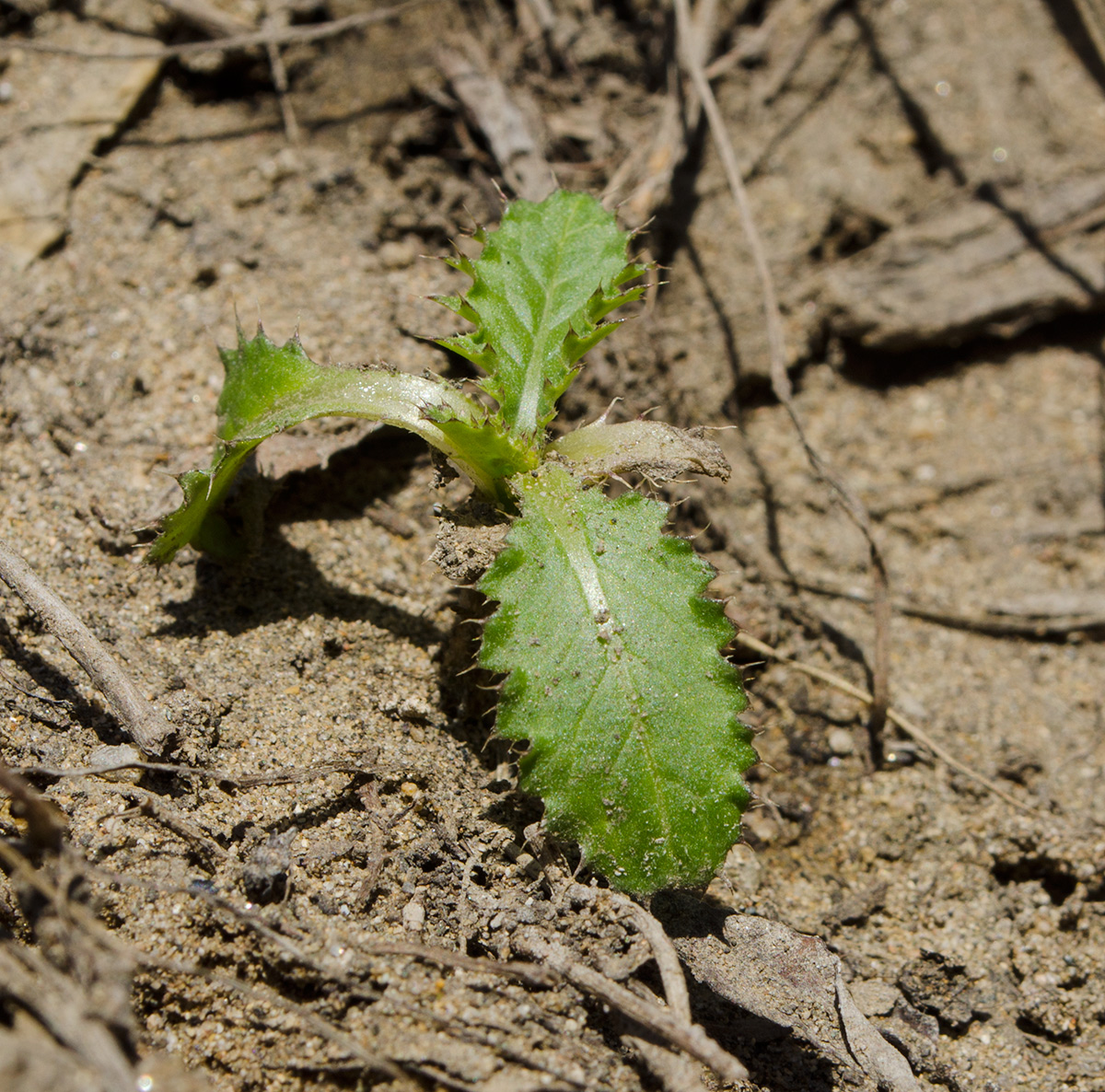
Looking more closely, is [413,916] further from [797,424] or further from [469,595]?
[797,424]

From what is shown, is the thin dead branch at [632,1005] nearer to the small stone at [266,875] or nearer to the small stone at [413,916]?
the small stone at [413,916]

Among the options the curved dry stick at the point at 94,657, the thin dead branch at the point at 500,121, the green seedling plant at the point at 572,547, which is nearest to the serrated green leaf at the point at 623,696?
the green seedling plant at the point at 572,547

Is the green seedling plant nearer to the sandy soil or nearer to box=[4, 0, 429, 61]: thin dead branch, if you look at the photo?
the sandy soil

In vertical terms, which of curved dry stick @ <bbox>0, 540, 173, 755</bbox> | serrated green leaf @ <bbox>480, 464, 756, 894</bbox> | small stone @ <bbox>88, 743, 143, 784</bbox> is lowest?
serrated green leaf @ <bbox>480, 464, 756, 894</bbox>

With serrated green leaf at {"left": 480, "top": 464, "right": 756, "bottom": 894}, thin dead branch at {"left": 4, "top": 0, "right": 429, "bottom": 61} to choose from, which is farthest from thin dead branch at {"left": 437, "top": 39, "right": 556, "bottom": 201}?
serrated green leaf at {"left": 480, "top": 464, "right": 756, "bottom": 894}

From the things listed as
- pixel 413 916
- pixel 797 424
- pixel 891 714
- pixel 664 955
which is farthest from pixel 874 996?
pixel 797 424

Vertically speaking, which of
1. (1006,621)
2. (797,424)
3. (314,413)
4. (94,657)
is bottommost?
(1006,621)

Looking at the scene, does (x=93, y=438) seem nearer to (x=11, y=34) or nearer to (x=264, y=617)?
(x=264, y=617)
